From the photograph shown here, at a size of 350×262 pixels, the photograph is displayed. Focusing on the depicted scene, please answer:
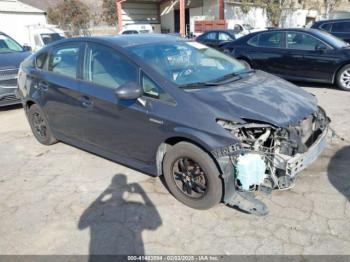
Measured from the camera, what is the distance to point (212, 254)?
9.54 ft

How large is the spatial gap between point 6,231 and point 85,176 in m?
1.20

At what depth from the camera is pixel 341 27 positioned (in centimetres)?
1082

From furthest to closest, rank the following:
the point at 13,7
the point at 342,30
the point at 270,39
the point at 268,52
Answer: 1. the point at 13,7
2. the point at 342,30
3. the point at 270,39
4. the point at 268,52

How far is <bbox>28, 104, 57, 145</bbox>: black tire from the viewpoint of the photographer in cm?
518

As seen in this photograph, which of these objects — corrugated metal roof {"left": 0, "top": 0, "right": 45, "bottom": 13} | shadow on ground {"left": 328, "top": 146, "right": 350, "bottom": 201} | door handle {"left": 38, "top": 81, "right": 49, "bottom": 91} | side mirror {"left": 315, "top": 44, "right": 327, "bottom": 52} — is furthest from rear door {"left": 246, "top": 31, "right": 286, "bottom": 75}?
corrugated metal roof {"left": 0, "top": 0, "right": 45, "bottom": 13}

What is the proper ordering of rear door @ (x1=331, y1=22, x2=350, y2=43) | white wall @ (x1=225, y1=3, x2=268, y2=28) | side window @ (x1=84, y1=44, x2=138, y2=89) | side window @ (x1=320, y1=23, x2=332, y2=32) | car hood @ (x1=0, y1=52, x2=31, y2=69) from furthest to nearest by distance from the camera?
white wall @ (x1=225, y1=3, x2=268, y2=28)
side window @ (x1=320, y1=23, x2=332, y2=32)
rear door @ (x1=331, y1=22, x2=350, y2=43)
car hood @ (x1=0, y1=52, x2=31, y2=69)
side window @ (x1=84, y1=44, x2=138, y2=89)

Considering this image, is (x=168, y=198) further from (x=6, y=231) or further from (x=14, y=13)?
(x=14, y=13)

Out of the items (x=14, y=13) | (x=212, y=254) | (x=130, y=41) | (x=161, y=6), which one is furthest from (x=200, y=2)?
(x=212, y=254)

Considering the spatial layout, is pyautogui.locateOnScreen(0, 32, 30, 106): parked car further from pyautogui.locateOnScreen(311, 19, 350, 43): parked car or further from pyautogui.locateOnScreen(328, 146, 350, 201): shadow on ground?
pyautogui.locateOnScreen(311, 19, 350, 43): parked car

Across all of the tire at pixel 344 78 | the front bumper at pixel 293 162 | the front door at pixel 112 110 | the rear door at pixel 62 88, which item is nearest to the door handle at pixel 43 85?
the rear door at pixel 62 88

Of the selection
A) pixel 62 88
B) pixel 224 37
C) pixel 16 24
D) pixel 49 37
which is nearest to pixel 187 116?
pixel 62 88

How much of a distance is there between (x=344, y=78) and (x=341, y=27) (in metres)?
3.75

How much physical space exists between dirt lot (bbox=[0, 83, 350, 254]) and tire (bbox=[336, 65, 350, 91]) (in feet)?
12.2

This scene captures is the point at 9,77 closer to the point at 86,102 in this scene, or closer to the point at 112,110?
the point at 86,102
